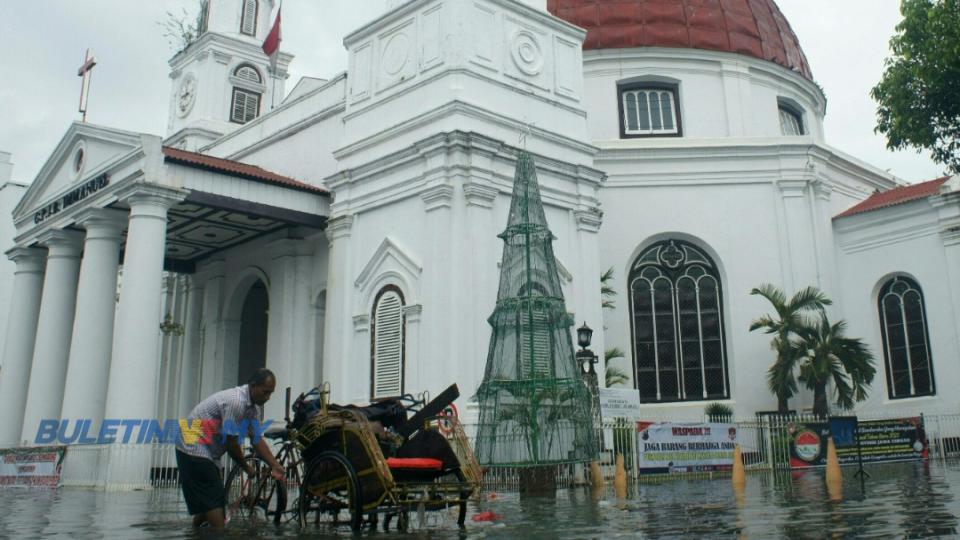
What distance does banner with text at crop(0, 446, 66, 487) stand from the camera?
19.3 m

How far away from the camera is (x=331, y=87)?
24359 millimetres

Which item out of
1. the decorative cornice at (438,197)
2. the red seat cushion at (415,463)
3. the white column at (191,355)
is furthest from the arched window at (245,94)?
the red seat cushion at (415,463)

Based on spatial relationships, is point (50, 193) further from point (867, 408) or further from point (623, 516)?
point (867, 408)

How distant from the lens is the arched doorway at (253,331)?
88.4 ft

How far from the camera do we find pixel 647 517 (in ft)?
27.2

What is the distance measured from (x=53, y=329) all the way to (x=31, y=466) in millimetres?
4204

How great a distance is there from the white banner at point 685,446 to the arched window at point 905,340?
8.96 metres

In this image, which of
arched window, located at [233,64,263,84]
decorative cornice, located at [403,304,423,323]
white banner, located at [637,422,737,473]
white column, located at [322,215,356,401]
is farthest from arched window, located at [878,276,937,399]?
arched window, located at [233,64,263,84]

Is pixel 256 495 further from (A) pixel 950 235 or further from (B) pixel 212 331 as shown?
(A) pixel 950 235

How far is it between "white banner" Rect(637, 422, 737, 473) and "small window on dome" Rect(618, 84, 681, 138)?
11.9m

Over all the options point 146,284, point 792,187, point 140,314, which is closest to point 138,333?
point 140,314

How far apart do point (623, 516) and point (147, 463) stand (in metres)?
12.8

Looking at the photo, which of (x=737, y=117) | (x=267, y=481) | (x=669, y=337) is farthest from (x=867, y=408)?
(x=267, y=481)

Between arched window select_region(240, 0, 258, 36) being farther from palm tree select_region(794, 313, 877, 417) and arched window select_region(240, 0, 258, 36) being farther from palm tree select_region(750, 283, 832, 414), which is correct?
palm tree select_region(794, 313, 877, 417)
